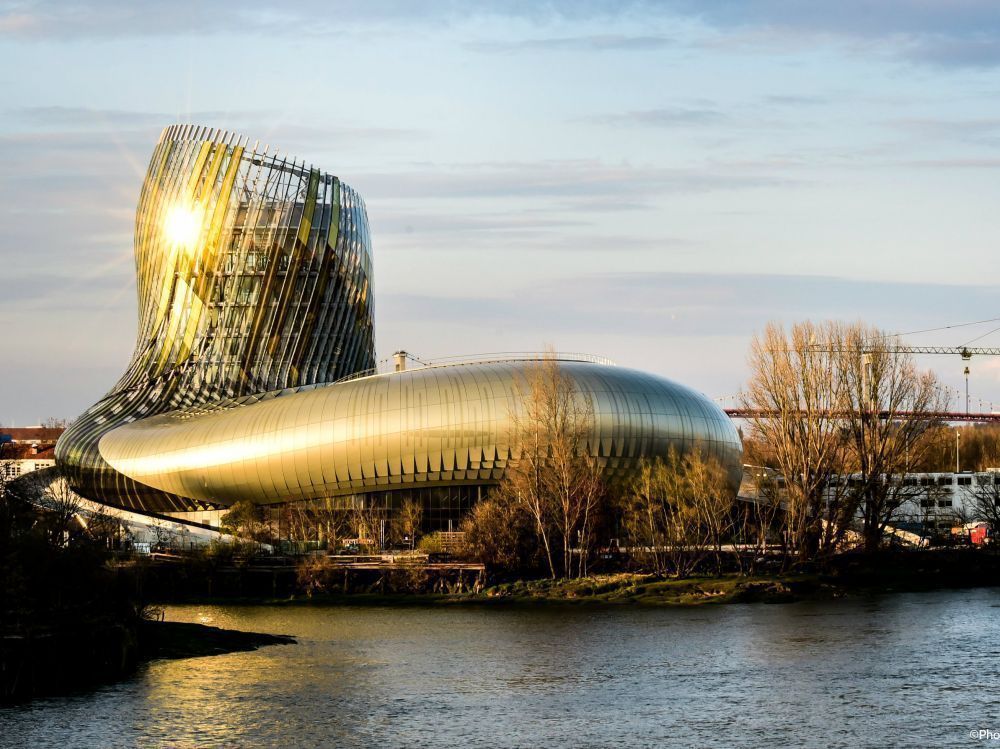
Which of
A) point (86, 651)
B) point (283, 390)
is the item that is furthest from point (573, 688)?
point (283, 390)

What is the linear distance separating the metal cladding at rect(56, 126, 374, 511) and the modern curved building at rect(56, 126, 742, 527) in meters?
0.11

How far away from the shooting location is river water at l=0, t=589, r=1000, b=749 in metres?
34.4

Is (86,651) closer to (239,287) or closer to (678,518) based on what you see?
(678,518)

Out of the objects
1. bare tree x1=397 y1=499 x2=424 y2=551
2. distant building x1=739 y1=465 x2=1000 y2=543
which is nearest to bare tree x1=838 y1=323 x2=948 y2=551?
distant building x1=739 y1=465 x2=1000 y2=543

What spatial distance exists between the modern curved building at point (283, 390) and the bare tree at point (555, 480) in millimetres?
4028

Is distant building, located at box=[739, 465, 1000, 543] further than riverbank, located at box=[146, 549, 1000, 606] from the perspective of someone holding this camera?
Yes

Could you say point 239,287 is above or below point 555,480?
above

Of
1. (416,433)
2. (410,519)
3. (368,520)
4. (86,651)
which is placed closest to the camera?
(86,651)

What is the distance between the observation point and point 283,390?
311ft

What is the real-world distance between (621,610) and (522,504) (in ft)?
37.9

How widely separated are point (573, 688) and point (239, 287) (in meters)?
69.0

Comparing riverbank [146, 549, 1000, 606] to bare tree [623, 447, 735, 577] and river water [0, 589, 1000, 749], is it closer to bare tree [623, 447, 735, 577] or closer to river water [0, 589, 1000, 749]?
bare tree [623, 447, 735, 577]

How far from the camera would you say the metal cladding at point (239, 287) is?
343ft

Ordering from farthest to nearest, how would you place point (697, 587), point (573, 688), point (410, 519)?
point (410, 519)
point (697, 587)
point (573, 688)
